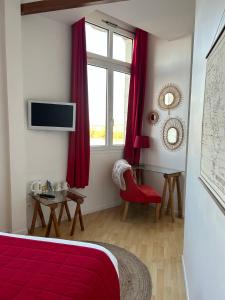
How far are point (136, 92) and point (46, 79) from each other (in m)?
1.64

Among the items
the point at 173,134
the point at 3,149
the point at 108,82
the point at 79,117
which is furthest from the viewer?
the point at 108,82

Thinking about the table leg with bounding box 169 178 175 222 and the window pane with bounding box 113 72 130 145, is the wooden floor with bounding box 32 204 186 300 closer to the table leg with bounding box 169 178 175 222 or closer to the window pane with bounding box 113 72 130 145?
the table leg with bounding box 169 178 175 222

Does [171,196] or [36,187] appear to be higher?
[36,187]

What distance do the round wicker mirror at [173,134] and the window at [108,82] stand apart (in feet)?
2.50

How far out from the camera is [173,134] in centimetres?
405

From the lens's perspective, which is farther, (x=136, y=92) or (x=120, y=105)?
(x=120, y=105)

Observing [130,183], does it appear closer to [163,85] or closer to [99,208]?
[99,208]

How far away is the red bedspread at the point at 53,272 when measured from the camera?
116 centimetres

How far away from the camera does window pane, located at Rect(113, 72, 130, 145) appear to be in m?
4.32

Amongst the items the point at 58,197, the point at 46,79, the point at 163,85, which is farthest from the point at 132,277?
the point at 163,85

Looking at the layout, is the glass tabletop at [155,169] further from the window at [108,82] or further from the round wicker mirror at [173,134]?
the window at [108,82]

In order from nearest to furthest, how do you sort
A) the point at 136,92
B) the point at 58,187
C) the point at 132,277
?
1. the point at 132,277
2. the point at 58,187
3. the point at 136,92

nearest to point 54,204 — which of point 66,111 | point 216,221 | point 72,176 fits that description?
point 72,176

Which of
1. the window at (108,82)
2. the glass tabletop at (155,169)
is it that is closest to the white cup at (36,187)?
the window at (108,82)
